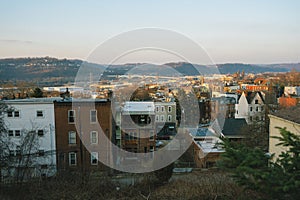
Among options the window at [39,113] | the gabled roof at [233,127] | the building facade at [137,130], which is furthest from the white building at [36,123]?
the gabled roof at [233,127]

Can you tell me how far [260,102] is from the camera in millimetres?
25719

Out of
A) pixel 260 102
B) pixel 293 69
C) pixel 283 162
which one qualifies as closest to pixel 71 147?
pixel 283 162

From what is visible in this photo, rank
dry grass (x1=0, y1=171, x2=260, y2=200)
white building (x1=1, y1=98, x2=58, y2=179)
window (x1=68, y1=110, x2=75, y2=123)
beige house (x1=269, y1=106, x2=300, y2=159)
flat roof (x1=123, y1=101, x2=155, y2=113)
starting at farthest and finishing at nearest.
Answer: flat roof (x1=123, y1=101, x2=155, y2=113)
window (x1=68, y1=110, x2=75, y2=123)
white building (x1=1, y1=98, x2=58, y2=179)
beige house (x1=269, y1=106, x2=300, y2=159)
dry grass (x1=0, y1=171, x2=260, y2=200)

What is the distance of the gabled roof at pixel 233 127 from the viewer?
17.7m

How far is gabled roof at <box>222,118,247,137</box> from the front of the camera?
17734mm

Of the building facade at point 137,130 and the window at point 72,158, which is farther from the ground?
the building facade at point 137,130

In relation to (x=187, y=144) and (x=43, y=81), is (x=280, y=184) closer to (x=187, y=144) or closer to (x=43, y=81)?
(x=187, y=144)

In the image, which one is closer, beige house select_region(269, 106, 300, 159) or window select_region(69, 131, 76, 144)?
beige house select_region(269, 106, 300, 159)

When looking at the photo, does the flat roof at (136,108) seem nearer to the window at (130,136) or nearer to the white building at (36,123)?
the window at (130,136)

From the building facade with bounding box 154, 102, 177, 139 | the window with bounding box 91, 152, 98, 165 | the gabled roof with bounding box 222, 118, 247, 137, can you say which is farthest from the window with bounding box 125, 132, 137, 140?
the building facade with bounding box 154, 102, 177, 139

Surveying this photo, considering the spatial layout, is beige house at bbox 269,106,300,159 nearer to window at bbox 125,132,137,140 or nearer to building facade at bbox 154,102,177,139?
window at bbox 125,132,137,140

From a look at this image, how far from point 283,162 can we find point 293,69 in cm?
6291

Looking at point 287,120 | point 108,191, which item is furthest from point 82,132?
point 287,120

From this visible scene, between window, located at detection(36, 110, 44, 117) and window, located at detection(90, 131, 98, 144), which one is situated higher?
window, located at detection(36, 110, 44, 117)
